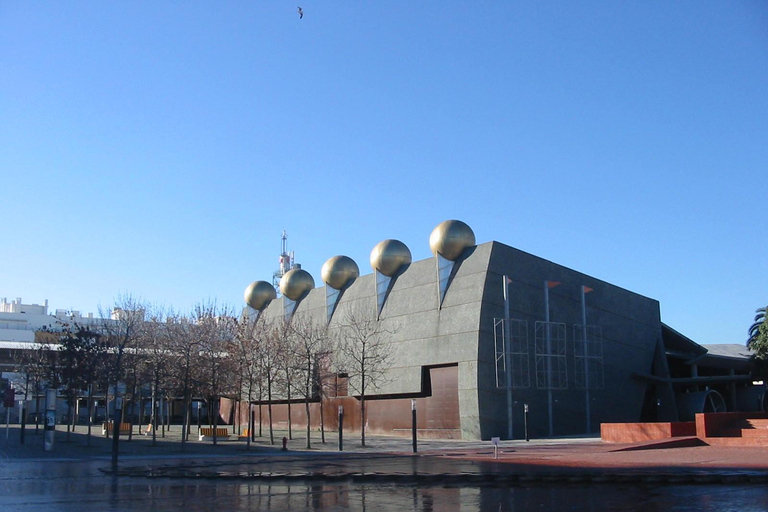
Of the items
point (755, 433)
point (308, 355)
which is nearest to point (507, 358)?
point (308, 355)

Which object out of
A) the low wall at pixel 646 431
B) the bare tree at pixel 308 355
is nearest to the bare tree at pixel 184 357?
the bare tree at pixel 308 355

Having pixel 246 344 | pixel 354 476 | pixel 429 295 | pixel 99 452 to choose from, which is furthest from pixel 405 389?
pixel 354 476

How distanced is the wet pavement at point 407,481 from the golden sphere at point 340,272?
25689mm

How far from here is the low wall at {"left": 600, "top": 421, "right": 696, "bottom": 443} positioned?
34.9 metres

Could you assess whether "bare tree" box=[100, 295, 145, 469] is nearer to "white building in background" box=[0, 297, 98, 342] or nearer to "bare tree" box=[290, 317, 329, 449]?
"bare tree" box=[290, 317, 329, 449]

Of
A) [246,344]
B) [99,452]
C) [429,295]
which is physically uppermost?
[429,295]

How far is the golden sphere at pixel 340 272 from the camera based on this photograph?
56.7 m

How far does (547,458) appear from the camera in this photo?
26.2m

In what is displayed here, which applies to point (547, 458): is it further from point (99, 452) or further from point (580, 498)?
point (99, 452)

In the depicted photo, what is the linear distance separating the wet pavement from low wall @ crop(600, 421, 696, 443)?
4.98 meters

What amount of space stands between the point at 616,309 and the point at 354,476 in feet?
116

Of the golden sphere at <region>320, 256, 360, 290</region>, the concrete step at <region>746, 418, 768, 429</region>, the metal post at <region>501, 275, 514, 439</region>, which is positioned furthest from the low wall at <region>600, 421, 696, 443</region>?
the golden sphere at <region>320, 256, 360, 290</region>

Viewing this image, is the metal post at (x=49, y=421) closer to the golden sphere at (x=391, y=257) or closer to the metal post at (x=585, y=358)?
the golden sphere at (x=391, y=257)

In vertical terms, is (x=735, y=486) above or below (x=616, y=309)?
below
